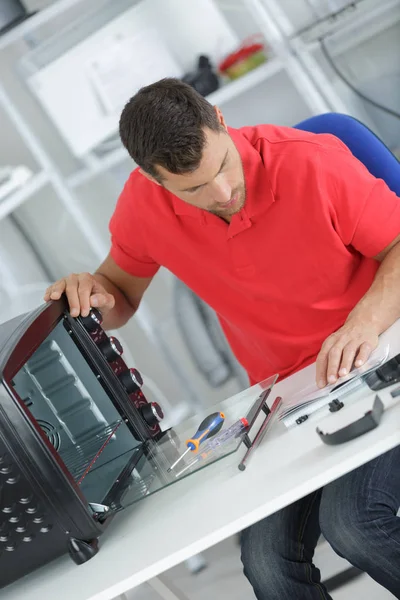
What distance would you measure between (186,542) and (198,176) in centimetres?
59

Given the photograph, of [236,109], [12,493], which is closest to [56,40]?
[236,109]

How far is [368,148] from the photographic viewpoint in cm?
141

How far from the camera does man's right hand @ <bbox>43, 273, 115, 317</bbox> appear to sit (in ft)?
3.94

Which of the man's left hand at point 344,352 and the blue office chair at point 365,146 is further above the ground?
the blue office chair at point 365,146

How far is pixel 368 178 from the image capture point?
130 centimetres

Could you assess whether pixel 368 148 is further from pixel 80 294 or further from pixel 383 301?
pixel 80 294

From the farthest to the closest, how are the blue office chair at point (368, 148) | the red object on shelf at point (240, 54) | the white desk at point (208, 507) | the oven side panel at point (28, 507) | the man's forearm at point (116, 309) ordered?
the red object on shelf at point (240, 54), the man's forearm at point (116, 309), the blue office chair at point (368, 148), the oven side panel at point (28, 507), the white desk at point (208, 507)

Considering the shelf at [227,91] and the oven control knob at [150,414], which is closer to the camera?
the oven control knob at [150,414]

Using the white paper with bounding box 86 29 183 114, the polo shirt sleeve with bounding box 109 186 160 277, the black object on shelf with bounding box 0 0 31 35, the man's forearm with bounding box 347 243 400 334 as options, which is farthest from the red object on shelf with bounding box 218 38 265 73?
the man's forearm with bounding box 347 243 400 334

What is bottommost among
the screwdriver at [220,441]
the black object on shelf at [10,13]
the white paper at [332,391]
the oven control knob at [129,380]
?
the white paper at [332,391]

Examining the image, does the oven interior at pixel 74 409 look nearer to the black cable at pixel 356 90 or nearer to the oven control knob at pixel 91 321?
the oven control knob at pixel 91 321

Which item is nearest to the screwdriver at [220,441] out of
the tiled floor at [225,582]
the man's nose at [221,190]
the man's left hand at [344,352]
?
the man's left hand at [344,352]

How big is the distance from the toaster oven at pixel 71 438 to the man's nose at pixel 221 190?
0.28m

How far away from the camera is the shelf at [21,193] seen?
236 centimetres
